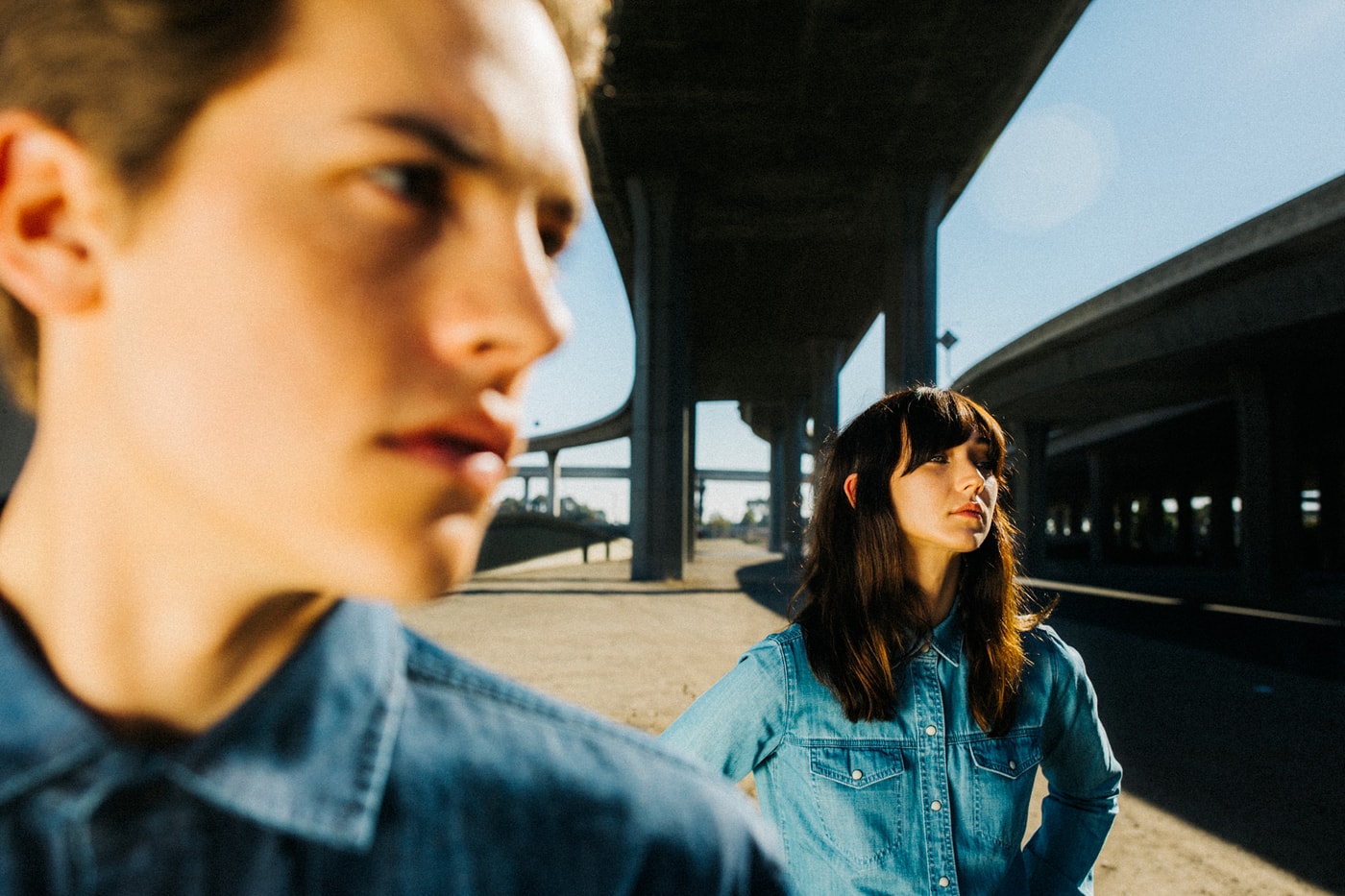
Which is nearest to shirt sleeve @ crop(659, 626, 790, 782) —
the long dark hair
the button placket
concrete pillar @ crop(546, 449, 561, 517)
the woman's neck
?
the long dark hair

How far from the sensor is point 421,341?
650 millimetres

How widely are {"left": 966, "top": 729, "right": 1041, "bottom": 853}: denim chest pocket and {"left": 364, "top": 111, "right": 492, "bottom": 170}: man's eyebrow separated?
1993 millimetres

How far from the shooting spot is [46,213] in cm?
70

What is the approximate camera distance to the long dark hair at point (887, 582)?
2.08m

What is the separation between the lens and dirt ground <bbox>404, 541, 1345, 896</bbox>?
3.80 metres

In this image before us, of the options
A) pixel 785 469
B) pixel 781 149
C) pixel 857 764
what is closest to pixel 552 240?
pixel 857 764

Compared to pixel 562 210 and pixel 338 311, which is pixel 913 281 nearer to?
pixel 562 210

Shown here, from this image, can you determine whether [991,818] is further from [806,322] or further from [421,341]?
[806,322]

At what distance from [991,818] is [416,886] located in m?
1.73

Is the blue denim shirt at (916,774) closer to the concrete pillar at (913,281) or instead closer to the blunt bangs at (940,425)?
the blunt bangs at (940,425)

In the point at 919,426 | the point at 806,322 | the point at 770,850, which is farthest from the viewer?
the point at 806,322

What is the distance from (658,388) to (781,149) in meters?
8.12

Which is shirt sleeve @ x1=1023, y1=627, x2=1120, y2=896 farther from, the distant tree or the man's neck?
the distant tree

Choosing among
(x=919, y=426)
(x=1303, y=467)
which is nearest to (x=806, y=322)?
(x=1303, y=467)
